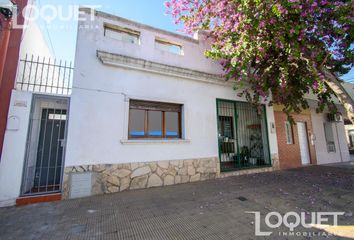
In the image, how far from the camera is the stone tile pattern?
4.37 meters

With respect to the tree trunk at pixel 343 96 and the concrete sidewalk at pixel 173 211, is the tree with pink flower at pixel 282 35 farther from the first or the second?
the concrete sidewalk at pixel 173 211

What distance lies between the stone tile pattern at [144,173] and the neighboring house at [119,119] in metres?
0.03

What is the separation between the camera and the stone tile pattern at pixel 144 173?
4367 millimetres

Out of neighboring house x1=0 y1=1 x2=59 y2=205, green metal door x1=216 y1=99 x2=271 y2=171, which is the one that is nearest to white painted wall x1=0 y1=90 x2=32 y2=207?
neighboring house x1=0 y1=1 x2=59 y2=205

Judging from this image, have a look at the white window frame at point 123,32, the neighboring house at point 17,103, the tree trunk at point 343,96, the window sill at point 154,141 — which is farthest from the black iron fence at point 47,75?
the tree trunk at point 343,96

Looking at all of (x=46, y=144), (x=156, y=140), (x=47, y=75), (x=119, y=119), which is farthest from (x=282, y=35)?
(x=46, y=144)

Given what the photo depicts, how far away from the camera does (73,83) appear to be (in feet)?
14.7

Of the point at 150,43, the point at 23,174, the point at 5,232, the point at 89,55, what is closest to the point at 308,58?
the point at 150,43

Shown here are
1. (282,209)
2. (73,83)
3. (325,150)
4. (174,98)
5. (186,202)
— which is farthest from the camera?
(325,150)

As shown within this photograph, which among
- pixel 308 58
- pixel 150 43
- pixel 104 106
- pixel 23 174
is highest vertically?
pixel 150 43

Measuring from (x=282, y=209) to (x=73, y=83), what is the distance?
5.99 metres

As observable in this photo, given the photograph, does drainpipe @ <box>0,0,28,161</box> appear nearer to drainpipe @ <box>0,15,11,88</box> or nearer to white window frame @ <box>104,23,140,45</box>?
drainpipe @ <box>0,15,11,88</box>

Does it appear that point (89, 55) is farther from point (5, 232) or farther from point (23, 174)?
point (5, 232)

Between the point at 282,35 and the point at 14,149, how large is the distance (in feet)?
25.0
